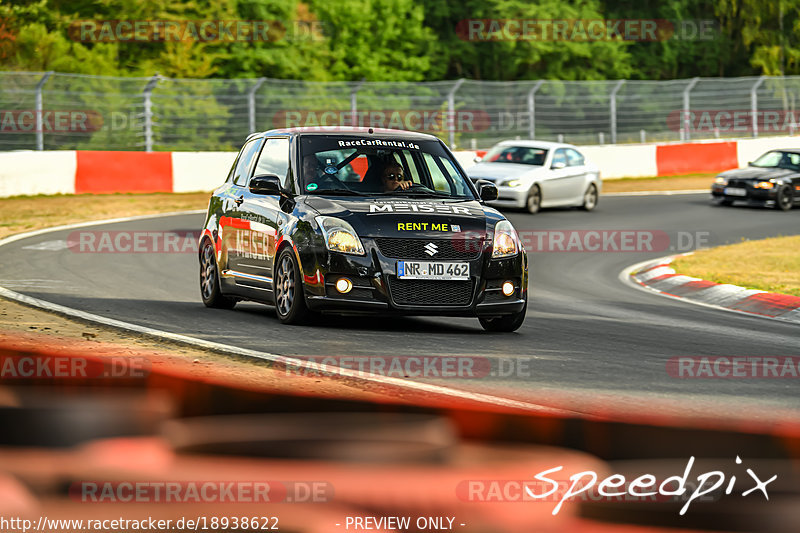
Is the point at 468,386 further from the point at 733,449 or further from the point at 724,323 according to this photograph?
the point at 724,323

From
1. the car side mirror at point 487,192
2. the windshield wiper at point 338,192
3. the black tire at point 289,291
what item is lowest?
the black tire at point 289,291

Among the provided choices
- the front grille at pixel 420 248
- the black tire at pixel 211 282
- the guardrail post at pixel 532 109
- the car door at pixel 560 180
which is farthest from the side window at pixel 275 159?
the guardrail post at pixel 532 109

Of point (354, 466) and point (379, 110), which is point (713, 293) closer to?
point (354, 466)

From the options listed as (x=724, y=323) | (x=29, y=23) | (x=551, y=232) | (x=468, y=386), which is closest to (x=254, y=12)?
(x=29, y=23)

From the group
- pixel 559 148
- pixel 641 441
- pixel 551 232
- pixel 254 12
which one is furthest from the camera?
pixel 254 12

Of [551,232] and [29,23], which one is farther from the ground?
[29,23]

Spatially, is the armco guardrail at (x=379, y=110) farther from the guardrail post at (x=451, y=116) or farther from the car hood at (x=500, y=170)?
the car hood at (x=500, y=170)

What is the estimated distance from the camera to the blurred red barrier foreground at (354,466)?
407 centimetres

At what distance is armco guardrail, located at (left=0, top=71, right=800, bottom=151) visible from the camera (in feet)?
96.8

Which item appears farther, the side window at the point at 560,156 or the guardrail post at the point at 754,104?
the guardrail post at the point at 754,104

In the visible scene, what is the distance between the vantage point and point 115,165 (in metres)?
27.2

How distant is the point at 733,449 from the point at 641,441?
34cm

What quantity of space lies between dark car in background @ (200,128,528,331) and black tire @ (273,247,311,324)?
0.4 inches

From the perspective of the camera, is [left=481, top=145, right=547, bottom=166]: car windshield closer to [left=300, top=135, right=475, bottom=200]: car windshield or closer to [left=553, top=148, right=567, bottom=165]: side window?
[left=553, top=148, right=567, bottom=165]: side window
